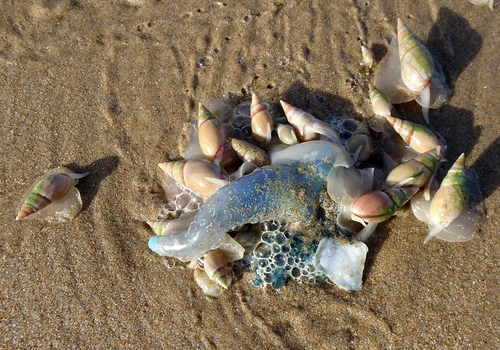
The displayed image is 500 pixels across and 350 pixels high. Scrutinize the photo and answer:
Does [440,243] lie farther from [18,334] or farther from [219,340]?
[18,334]

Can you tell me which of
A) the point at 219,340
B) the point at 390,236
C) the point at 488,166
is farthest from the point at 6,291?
the point at 488,166

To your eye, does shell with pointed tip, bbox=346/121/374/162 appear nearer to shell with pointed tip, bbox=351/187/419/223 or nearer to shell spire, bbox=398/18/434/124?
shell with pointed tip, bbox=351/187/419/223

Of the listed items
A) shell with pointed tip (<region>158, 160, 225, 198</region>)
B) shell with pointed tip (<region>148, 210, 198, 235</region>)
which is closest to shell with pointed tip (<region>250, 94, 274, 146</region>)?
shell with pointed tip (<region>158, 160, 225, 198</region>)

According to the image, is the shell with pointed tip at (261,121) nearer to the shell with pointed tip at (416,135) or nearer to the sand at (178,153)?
the sand at (178,153)

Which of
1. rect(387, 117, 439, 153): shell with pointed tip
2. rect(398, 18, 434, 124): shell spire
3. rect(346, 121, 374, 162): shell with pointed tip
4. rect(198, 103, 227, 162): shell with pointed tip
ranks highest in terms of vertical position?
rect(398, 18, 434, 124): shell spire

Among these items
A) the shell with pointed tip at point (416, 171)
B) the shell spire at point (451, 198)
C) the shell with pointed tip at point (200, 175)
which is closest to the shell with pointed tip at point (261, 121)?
the shell with pointed tip at point (200, 175)

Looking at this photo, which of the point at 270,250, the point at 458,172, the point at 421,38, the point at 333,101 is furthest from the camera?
the point at 421,38
